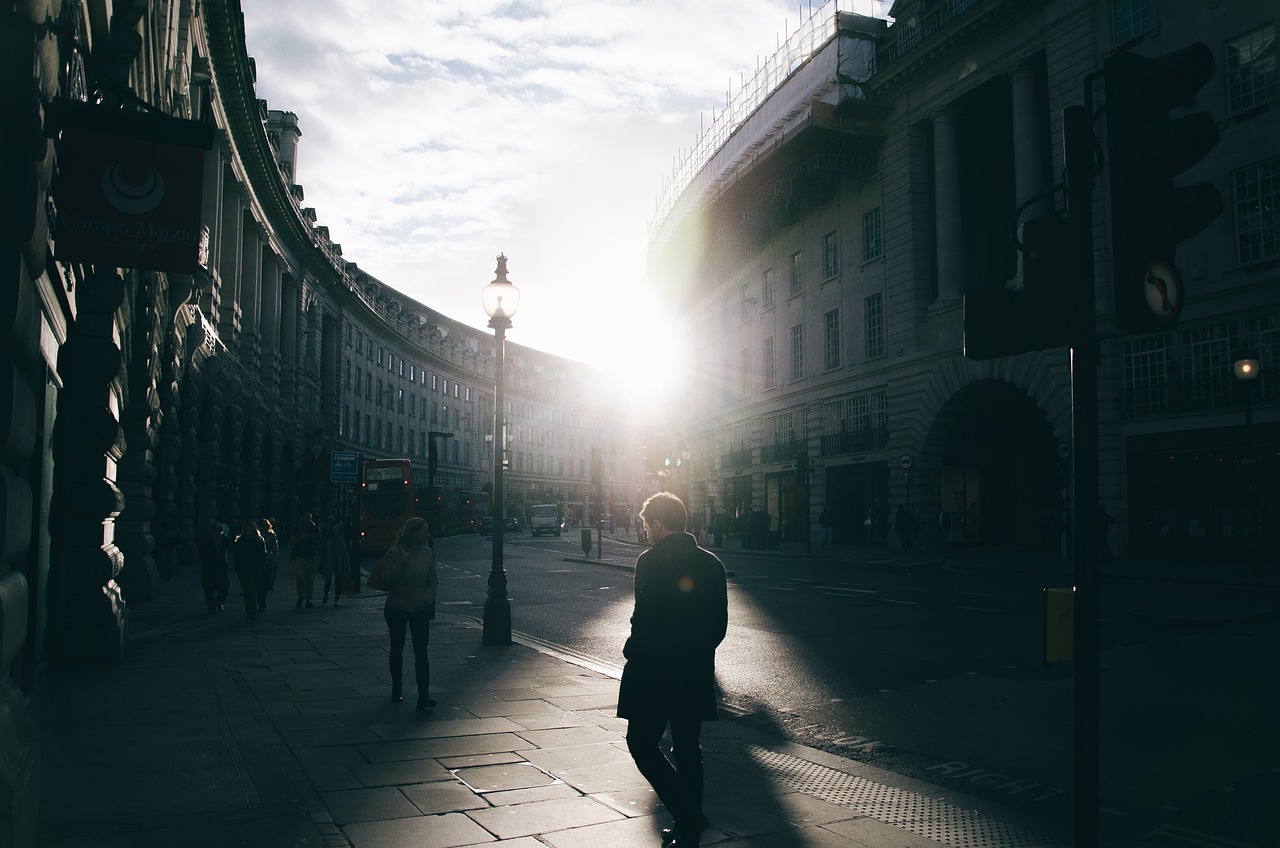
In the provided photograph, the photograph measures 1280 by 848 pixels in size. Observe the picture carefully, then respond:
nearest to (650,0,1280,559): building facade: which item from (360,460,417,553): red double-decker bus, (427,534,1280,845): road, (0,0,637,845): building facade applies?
(427,534,1280,845): road

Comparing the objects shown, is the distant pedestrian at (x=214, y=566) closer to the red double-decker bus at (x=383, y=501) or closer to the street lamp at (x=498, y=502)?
the street lamp at (x=498, y=502)

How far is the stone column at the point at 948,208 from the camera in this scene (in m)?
35.8

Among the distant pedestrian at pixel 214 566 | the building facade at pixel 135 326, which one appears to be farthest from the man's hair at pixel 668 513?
the distant pedestrian at pixel 214 566

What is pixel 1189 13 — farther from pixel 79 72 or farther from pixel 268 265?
pixel 268 265

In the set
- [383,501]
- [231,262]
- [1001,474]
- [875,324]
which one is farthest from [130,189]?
[1001,474]

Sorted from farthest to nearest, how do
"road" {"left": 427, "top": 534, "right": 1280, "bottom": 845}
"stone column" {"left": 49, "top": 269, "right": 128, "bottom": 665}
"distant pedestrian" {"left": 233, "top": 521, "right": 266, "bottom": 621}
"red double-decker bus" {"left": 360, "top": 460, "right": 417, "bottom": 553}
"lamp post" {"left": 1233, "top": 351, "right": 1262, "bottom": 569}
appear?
"red double-decker bus" {"left": 360, "top": 460, "right": 417, "bottom": 553}, "lamp post" {"left": 1233, "top": 351, "right": 1262, "bottom": 569}, "distant pedestrian" {"left": 233, "top": 521, "right": 266, "bottom": 621}, "stone column" {"left": 49, "top": 269, "right": 128, "bottom": 665}, "road" {"left": 427, "top": 534, "right": 1280, "bottom": 845}

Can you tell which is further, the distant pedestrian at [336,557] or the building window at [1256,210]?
the building window at [1256,210]

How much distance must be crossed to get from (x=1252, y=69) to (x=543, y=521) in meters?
51.0

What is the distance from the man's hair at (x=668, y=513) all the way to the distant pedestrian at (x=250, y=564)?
12841 millimetres

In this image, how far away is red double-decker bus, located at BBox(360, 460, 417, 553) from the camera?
39.2 metres

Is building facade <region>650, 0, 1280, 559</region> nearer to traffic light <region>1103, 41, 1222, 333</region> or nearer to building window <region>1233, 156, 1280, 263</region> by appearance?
building window <region>1233, 156, 1280, 263</region>

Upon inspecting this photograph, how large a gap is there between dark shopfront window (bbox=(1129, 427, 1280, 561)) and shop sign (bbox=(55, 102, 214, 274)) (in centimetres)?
2440

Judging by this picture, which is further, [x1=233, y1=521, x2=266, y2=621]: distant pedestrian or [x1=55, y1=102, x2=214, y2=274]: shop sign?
[x1=233, y1=521, x2=266, y2=621]: distant pedestrian

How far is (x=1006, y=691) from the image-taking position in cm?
926
